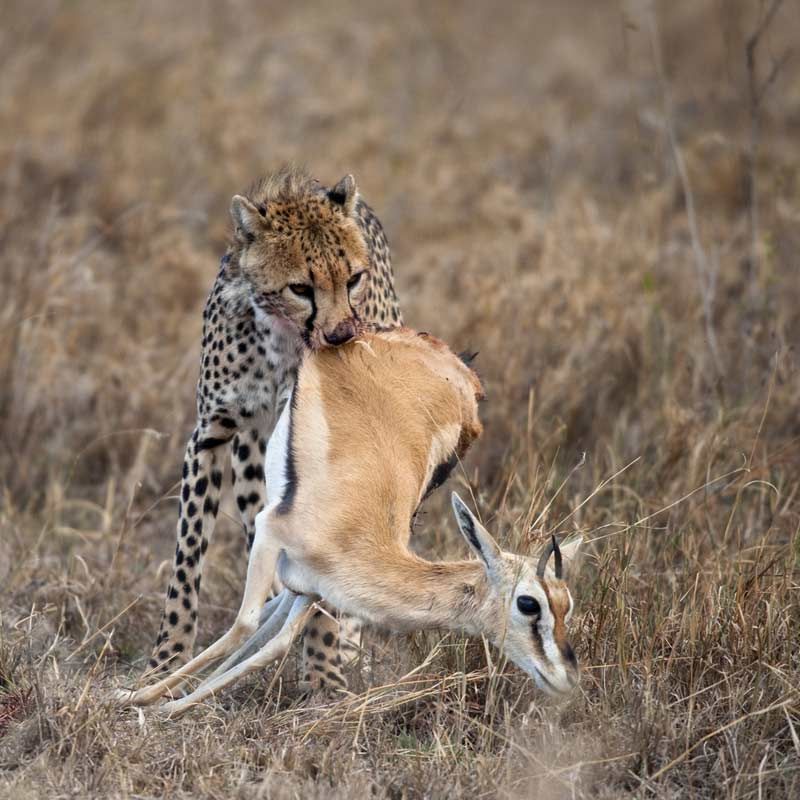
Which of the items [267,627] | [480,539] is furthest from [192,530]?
[480,539]

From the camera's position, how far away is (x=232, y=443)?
5098 millimetres

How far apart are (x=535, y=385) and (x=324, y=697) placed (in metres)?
2.10

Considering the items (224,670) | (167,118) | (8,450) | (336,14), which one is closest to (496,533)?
(224,670)

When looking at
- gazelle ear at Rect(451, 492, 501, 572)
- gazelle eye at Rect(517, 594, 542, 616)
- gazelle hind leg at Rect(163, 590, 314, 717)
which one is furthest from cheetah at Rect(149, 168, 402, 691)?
gazelle eye at Rect(517, 594, 542, 616)

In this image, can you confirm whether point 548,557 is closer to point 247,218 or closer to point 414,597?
point 414,597

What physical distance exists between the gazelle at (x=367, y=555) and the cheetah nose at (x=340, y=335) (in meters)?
0.13

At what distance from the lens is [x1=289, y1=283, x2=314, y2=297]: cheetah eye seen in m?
4.39

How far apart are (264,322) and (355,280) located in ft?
1.04

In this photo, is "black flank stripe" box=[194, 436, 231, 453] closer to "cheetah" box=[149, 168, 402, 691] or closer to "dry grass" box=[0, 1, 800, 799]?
"cheetah" box=[149, 168, 402, 691]

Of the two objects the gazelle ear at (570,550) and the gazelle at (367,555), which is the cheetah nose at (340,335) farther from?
the gazelle ear at (570,550)

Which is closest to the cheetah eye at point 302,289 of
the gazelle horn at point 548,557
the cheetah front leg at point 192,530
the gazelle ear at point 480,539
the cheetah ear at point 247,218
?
the cheetah ear at point 247,218

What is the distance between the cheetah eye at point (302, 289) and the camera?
14.4 ft

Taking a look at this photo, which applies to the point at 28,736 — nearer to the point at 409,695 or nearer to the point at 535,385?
the point at 409,695

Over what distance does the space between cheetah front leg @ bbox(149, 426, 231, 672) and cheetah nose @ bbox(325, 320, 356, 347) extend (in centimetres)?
72
